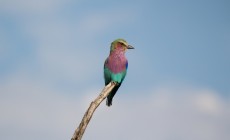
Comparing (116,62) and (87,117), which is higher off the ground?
(116,62)

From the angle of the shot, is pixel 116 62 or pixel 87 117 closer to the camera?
pixel 87 117

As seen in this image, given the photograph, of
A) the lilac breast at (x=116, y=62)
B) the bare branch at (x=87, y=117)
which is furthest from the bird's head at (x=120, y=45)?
the bare branch at (x=87, y=117)

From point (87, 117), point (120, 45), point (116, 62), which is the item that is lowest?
point (87, 117)

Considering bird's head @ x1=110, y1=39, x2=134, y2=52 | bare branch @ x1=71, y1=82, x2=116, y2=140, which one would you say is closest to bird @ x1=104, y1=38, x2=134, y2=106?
bird's head @ x1=110, y1=39, x2=134, y2=52

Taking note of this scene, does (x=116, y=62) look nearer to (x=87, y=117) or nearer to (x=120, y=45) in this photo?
(x=120, y=45)

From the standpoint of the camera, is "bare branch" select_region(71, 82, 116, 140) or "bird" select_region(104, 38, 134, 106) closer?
"bare branch" select_region(71, 82, 116, 140)

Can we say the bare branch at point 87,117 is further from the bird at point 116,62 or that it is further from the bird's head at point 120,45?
the bird's head at point 120,45

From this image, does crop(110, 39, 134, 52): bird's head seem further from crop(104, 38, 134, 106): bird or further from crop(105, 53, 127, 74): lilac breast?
crop(105, 53, 127, 74): lilac breast

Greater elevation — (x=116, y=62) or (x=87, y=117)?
(x=116, y=62)

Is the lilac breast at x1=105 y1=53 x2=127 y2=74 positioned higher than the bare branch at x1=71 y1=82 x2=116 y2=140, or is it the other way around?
the lilac breast at x1=105 y1=53 x2=127 y2=74

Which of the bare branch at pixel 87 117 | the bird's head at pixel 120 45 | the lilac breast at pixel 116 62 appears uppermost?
the bird's head at pixel 120 45

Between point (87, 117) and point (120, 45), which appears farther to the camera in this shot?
point (120, 45)

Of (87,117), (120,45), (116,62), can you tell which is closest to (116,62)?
(116,62)

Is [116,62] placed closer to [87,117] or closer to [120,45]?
[120,45]
